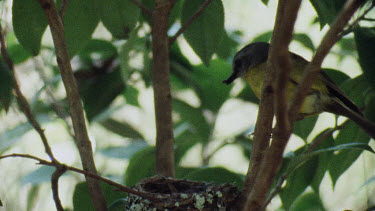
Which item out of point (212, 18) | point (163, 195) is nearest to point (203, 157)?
point (163, 195)

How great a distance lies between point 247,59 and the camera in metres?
2.90

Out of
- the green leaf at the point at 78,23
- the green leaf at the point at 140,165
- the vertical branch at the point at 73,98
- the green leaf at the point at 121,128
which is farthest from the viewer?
the green leaf at the point at 121,128

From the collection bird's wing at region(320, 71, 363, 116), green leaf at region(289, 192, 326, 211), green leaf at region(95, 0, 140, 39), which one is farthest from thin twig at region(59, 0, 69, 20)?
green leaf at region(289, 192, 326, 211)

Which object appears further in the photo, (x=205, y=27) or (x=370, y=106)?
(x=205, y=27)

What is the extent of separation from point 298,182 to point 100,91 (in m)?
1.21

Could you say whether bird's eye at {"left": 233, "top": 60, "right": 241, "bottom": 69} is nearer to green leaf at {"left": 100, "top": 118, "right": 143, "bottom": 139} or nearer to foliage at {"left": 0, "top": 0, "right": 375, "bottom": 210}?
foliage at {"left": 0, "top": 0, "right": 375, "bottom": 210}

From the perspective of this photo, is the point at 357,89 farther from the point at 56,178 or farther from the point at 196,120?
the point at 56,178

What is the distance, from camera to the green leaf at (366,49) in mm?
1928

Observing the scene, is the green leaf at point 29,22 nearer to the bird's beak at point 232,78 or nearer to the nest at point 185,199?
the nest at point 185,199

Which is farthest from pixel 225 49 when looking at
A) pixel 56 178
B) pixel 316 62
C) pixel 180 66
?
pixel 316 62

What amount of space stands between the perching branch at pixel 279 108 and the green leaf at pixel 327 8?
0.41 m

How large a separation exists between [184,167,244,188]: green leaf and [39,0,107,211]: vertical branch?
1.71 feet

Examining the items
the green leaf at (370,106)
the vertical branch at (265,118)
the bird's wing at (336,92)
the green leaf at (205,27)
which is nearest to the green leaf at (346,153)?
the bird's wing at (336,92)

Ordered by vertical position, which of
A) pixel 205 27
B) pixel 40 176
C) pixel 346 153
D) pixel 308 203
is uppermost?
pixel 205 27
